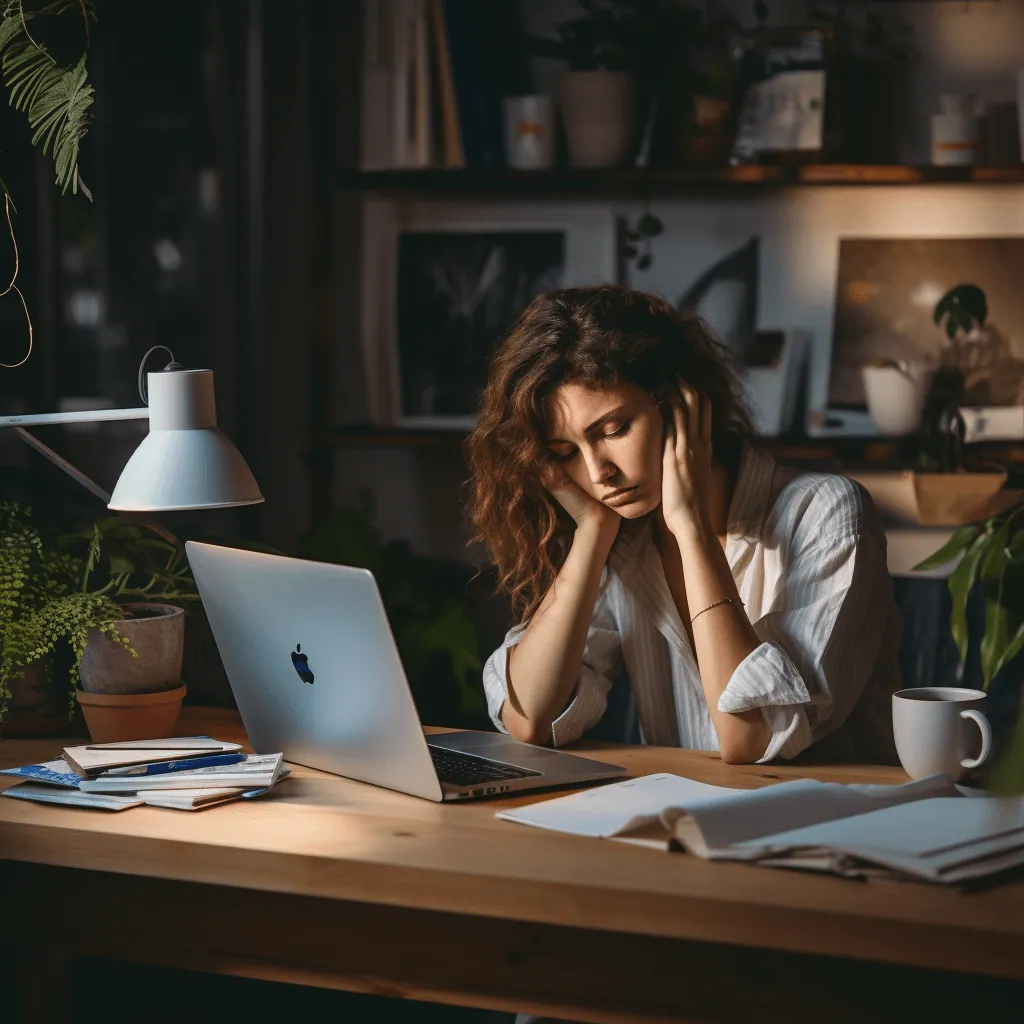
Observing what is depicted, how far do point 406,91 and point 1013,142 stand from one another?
1.32 m

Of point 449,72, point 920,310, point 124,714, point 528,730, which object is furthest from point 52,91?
point 920,310

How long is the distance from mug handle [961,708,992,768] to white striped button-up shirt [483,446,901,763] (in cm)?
21

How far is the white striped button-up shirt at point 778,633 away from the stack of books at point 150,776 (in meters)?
0.42

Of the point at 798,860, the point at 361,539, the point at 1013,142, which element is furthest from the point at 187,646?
the point at 1013,142

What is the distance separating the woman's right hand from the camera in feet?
6.27

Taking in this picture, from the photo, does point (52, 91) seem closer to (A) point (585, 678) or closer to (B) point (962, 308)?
(A) point (585, 678)

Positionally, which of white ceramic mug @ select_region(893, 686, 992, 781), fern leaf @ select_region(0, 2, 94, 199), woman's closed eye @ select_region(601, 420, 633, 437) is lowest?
white ceramic mug @ select_region(893, 686, 992, 781)

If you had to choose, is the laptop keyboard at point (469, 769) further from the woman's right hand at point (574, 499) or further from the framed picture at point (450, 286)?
the framed picture at point (450, 286)

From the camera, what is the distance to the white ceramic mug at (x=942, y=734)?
4.76 ft

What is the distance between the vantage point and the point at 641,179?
2984 mm

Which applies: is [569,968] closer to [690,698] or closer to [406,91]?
[690,698]

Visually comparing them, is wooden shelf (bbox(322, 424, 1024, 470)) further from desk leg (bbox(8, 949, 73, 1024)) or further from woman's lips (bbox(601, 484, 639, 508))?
desk leg (bbox(8, 949, 73, 1024))

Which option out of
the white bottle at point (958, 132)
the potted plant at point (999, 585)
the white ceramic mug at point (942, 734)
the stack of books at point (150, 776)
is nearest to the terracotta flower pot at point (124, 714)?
the stack of books at point (150, 776)

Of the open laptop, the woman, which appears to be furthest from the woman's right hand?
the open laptop
